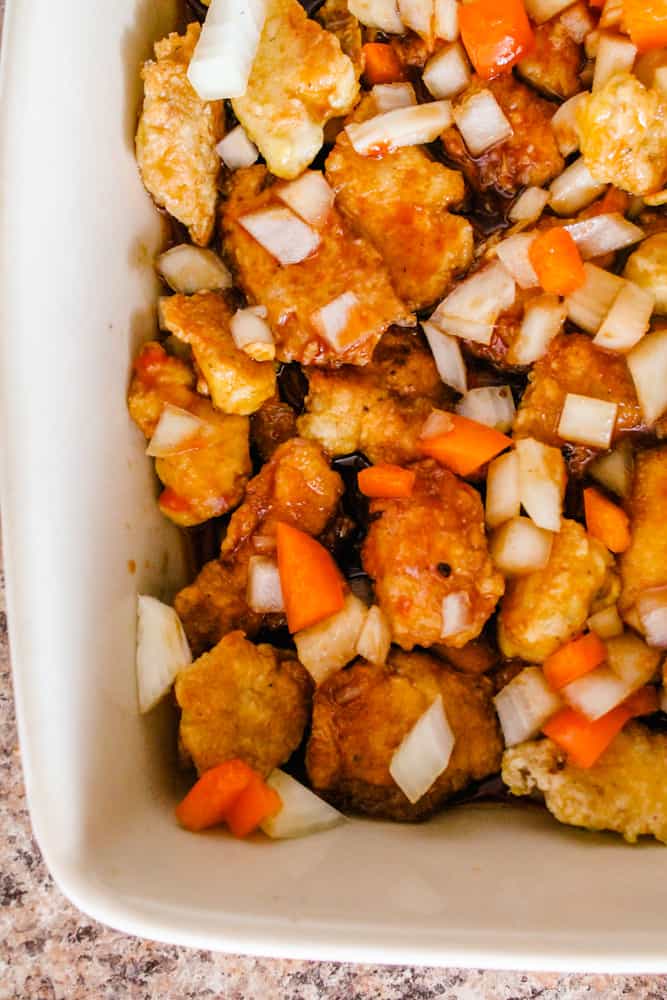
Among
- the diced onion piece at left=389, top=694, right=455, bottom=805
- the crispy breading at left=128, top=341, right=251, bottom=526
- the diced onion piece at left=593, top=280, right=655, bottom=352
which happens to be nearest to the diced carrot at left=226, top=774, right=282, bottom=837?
the diced onion piece at left=389, top=694, right=455, bottom=805

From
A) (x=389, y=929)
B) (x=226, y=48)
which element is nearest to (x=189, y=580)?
(x=389, y=929)

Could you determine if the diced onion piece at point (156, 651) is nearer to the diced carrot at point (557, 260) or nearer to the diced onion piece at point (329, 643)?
the diced onion piece at point (329, 643)

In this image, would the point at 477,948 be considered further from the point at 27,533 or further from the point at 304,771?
the point at 27,533

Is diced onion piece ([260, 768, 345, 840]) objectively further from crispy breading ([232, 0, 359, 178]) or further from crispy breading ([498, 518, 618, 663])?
crispy breading ([232, 0, 359, 178])

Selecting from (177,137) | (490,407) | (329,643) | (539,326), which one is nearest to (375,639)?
(329,643)

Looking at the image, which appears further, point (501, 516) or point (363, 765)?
point (501, 516)
